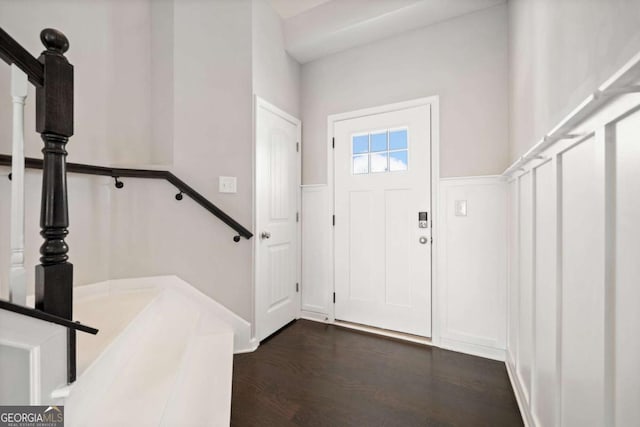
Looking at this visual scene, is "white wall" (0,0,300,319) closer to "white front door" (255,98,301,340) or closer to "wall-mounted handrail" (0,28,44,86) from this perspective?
"white front door" (255,98,301,340)

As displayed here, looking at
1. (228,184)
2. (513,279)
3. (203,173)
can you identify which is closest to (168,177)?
(203,173)

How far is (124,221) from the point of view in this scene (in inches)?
79.0

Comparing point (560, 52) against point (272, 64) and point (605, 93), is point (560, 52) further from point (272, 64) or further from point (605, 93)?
point (272, 64)

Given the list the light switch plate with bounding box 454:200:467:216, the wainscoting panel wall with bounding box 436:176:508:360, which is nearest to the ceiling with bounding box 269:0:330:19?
the wainscoting panel wall with bounding box 436:176:508:360

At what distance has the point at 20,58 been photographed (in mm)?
779

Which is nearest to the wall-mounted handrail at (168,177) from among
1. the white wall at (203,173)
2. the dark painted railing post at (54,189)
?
the white wall at (203,173)

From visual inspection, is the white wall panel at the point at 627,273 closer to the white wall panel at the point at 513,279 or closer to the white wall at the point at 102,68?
the white wall panel at the point at 513,279

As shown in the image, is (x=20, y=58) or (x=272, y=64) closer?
(x=20, y=58)

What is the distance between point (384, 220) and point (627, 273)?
76.5 inches

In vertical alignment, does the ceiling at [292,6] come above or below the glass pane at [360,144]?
above

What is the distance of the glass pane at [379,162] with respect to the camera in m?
2.56

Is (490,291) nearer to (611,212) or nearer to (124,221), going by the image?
(611,212)

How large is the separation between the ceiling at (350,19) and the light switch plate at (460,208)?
60.6 inches

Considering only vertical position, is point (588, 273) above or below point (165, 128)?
below
